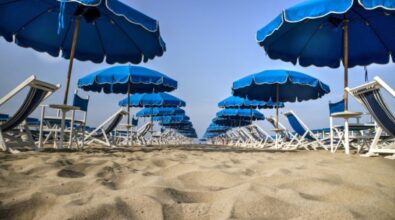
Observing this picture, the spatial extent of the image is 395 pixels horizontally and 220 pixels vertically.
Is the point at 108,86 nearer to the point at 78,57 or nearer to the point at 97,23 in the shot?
the point at 78,57

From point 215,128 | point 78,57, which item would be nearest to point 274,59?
point 78,57

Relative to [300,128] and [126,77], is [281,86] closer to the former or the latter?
[300,128]

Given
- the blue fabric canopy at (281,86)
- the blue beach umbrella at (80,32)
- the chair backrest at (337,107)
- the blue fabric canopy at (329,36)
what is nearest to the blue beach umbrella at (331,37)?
the blue fabric canopy at (329,36)

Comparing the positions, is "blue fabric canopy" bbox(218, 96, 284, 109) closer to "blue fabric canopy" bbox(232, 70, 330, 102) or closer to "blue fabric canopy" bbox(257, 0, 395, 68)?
"blue fabric canopy" bbox(232, 70, 330, 102)

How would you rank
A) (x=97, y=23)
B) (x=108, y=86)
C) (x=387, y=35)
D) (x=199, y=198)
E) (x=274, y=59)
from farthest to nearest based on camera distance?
1. (x=108, y=86)
2. (x=274, y=59)
3. (x=97, y=23)
4. (x=387, y=35)
5. (x=199, y=198)

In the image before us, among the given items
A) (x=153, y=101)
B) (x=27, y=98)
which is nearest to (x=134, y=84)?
(x=153, y=101)

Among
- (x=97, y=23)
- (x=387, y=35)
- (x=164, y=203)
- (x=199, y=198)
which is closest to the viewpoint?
(x=164, y=203)

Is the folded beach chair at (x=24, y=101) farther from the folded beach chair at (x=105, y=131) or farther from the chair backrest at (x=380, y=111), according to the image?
the chair backrest at (x=380, y=111)

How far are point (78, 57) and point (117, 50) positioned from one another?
87cm

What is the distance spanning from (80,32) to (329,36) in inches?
202

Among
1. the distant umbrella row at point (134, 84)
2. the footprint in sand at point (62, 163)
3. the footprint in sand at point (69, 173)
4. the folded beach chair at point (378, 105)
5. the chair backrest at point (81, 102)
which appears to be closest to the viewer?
the footprint in sand at point (69, 173)

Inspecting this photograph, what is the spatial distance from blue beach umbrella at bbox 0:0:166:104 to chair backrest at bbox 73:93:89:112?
2.32 feet

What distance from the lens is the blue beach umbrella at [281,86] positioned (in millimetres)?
6148

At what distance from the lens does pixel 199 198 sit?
1.26 metres
